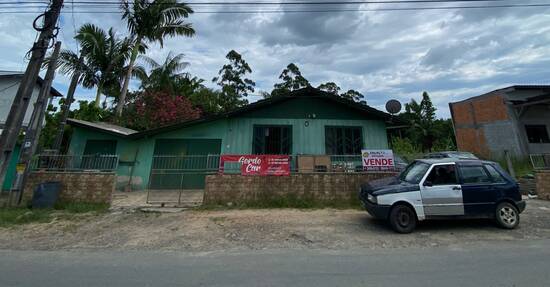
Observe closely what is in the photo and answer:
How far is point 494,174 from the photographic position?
257 inches

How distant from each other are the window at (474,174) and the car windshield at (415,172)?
867mm

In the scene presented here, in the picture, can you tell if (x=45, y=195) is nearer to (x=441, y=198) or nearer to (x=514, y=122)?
(x=441, y=198)

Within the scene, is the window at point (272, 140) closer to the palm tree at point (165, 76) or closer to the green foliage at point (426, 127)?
the palm tree at point (165, 76)

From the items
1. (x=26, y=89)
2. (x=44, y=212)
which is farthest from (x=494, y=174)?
(x=26, y=89)

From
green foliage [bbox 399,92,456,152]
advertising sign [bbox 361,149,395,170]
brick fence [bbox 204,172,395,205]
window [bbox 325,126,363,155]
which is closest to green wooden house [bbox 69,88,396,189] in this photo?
window [bbox 325,126,363,155]

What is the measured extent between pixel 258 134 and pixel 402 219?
7.82m

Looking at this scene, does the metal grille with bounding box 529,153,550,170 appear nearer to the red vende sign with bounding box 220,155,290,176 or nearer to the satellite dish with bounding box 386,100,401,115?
the satellite dish with bounding box 386,100,401,115

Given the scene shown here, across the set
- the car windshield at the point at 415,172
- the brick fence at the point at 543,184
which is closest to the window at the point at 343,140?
the car windshield at the point at 415,172

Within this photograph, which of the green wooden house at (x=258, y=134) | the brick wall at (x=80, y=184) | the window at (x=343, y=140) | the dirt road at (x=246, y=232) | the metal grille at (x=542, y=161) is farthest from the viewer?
the window at (x=343, y=140)

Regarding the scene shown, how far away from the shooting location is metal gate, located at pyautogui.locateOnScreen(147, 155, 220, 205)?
9.46 meters

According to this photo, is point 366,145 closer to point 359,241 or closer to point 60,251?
point 359,241

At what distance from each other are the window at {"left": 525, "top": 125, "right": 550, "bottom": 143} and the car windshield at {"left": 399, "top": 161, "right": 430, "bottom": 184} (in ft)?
62.0

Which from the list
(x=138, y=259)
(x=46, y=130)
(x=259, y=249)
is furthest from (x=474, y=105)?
(x=46, y=130)

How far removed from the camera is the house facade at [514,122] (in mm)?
18516
